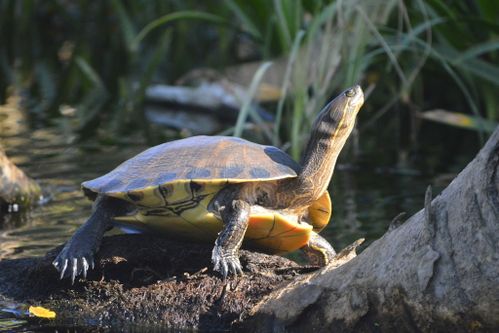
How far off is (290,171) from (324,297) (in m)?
0.73

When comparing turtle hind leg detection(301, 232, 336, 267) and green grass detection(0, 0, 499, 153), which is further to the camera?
green grass detection(0, 0, 499, 153)

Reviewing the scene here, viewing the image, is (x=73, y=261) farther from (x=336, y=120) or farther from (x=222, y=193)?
(x=336, y=120)

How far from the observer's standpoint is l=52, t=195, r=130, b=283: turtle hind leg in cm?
340

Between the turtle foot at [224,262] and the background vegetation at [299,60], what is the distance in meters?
2.23

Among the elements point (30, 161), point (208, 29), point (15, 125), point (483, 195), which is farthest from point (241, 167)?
point (208, 29)

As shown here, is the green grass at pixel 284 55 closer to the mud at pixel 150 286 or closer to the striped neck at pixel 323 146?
the striped neck at pixel 323 146

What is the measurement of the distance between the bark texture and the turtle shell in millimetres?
563

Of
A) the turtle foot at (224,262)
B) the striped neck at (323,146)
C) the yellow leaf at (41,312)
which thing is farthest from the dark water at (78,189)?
the striped neck at (323,146)

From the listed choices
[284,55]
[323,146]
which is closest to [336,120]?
[323,146]

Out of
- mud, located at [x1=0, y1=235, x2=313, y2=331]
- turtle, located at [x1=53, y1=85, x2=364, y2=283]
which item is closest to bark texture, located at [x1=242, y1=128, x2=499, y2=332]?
mud, located at [x1=0, y1=235, x2=313, y2=331]

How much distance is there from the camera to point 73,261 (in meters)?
3.40

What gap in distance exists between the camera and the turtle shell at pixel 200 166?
349 cm

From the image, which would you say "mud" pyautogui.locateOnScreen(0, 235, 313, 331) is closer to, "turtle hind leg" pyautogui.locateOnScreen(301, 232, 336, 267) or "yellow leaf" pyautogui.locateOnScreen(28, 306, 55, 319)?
"yellow leaf" pyautogui.locateOnScreen(28, 306, 55, 319)

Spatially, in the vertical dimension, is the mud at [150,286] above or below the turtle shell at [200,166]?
below
